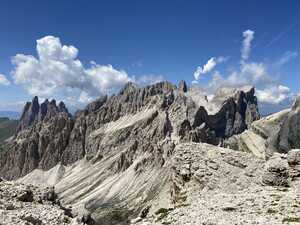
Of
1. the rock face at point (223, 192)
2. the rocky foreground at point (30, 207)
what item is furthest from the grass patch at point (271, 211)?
the rocky foreground at point (30, 207)

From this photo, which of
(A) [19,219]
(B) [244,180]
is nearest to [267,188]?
(B) [244,180]

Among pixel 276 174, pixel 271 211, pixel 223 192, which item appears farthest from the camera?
pixel 276 174

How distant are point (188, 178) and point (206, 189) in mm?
5603

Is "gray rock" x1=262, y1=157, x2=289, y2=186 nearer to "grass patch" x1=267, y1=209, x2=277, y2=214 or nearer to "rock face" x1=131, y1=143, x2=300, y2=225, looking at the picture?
"rock face" x1=131, y1=143, x2=300, y2=225

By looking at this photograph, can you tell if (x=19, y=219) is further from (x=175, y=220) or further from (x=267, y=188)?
(x=267, y=188)

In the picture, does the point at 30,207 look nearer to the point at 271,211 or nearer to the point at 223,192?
the point at 223,192

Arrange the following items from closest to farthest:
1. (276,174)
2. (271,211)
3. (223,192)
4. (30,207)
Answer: (271,211) → (30,207) → (223,192) → (276,174)

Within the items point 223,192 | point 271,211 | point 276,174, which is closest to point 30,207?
point 223,192

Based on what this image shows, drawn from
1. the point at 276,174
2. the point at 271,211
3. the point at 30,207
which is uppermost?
the point at 276,174

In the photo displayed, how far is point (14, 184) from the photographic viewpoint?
4825 cm

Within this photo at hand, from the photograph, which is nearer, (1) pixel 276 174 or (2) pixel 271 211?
(2) pixel 271 211

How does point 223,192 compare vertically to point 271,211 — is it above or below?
above

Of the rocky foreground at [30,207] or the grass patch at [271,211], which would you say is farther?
the grass patch at [271,211]

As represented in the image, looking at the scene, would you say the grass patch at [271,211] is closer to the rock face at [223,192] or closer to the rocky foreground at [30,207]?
the rock face at [223,192]
